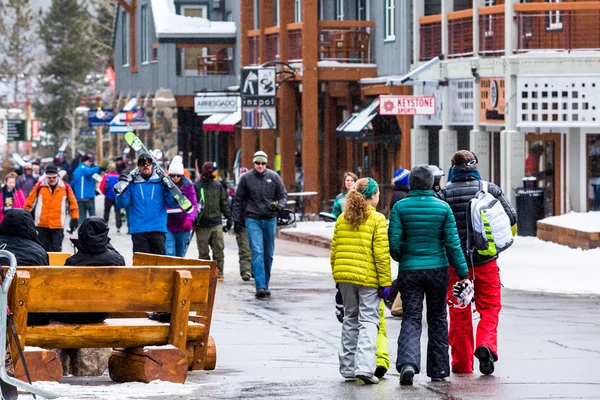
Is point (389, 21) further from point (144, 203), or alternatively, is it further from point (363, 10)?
point (144, 203)

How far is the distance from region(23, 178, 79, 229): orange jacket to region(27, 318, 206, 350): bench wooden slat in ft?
36.5

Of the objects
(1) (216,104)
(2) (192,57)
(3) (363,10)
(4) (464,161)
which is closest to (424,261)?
(4) (464,161)

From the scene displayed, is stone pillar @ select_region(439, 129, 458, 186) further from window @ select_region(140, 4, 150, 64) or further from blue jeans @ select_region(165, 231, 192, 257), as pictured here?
window @ select_region(140, 4, 150, 64)

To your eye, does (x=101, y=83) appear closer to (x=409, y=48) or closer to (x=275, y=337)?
(x=409, y=48)

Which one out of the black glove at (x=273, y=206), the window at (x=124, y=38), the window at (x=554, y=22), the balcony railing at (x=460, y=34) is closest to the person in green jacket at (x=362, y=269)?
the black glove at (x=273, y=206)

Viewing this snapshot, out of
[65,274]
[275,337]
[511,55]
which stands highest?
[511,55]

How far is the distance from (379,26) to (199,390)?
2746cm

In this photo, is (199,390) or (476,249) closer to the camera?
(199,390)

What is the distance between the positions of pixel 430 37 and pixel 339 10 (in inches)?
266

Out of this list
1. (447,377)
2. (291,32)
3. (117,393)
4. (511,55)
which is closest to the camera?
(117,393)

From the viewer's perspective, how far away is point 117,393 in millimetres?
10453

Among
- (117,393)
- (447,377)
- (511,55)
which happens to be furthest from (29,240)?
(511,55)

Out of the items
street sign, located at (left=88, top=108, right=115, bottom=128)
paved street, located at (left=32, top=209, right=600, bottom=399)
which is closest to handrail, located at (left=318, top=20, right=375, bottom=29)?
paved street, located at (left=32, top=209, right=600, bottom=399)

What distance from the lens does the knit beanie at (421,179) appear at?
447 inches
